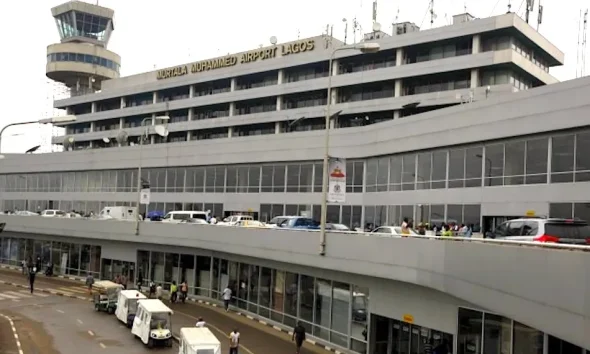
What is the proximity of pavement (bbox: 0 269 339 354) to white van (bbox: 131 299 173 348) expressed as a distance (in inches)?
25.9

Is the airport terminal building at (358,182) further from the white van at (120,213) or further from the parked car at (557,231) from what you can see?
the parked car at (557,231)

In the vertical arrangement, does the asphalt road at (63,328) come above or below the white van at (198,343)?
below

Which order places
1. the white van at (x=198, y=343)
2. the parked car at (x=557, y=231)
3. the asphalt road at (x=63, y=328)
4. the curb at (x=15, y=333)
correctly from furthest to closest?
the asphalt road at (x=63, y=328) → the curb at (x=15, y=333) → the white van at (x=198, y=343) → the parked car at (x=557, y=231)

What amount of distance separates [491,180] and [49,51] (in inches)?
3363

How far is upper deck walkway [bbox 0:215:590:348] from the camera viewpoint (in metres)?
12.2

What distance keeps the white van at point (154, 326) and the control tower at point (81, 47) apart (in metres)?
75.2

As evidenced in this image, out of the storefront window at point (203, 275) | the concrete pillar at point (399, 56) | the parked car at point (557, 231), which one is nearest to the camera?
the parked car at point (557, 231)

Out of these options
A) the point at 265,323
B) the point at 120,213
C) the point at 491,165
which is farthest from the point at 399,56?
the point at 265,323

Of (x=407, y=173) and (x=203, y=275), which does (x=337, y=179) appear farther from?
(x=203, y=275)

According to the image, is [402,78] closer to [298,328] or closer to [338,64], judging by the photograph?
[338,64]

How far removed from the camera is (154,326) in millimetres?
30250

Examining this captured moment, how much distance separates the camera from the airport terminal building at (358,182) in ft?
67.6

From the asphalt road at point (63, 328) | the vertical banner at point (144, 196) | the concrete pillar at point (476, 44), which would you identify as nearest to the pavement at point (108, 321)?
the asphalt road at point (63, 328)

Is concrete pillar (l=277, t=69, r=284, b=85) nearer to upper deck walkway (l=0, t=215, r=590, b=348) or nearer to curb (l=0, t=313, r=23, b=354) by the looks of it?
upper deck walkway (l=0, t=215, r=590, b=348)
